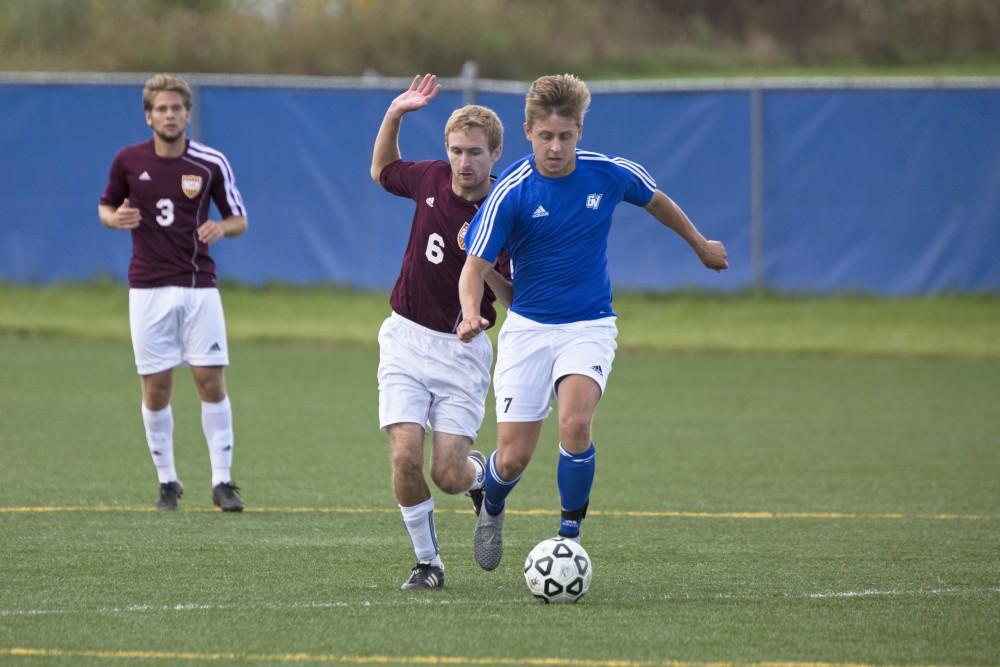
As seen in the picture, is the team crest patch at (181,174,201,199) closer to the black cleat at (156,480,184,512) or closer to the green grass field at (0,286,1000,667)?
the black cleat at (156,480,184,512)

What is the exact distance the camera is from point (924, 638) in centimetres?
620

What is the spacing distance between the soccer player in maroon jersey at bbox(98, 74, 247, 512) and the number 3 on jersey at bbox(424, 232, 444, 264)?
232cm

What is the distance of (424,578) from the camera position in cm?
708

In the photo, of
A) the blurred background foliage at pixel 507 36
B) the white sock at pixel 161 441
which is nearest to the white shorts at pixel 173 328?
the white sock at pixel 161 441

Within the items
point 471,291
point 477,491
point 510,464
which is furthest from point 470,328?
point 477,491

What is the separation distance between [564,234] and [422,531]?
147cm

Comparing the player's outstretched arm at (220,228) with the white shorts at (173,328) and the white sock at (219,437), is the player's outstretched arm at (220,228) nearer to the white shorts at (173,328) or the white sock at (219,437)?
the white shorts at (173,328)

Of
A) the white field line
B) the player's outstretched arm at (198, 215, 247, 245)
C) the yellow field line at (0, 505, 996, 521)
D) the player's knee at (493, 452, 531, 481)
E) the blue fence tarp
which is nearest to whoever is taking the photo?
the white field line

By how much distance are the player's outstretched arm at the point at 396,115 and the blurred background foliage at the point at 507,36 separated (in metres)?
20.5

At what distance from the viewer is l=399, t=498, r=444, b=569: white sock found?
711cm

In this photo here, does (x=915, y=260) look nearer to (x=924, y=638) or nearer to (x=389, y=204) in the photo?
(x=389, y=204)

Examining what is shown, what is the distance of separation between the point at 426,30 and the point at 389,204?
9.76 m

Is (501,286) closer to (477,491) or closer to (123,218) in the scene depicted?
(477,491)

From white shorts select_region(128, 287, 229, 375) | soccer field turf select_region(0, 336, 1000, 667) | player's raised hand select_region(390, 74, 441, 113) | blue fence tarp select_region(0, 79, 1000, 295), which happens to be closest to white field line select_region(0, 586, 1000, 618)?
soccer field turf select_region(0, 336, 1000, 667)
